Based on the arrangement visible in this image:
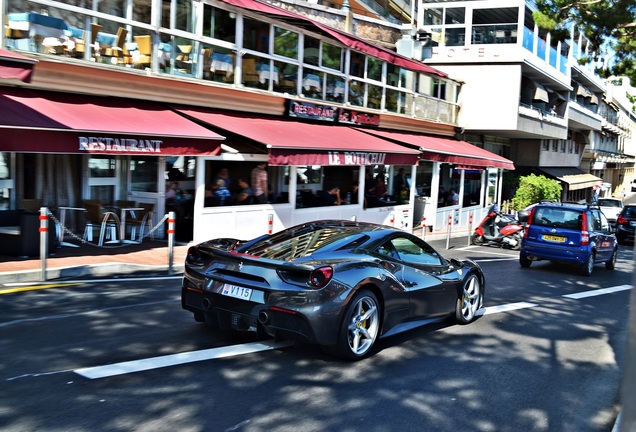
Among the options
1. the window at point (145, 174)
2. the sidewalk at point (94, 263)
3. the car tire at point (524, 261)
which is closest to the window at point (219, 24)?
the window at point (145, 174)

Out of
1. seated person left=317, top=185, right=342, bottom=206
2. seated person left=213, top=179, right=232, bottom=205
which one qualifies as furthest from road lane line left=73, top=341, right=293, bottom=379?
seated person left=317, top=185, right=342, bottom=206

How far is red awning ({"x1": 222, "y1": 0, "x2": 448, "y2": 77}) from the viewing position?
16.2 metres

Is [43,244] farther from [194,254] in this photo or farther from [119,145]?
[194,254]

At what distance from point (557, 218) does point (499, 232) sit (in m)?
5.26

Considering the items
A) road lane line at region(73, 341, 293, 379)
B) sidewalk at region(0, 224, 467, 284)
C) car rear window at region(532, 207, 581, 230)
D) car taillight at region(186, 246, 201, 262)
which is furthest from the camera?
car rear window at region(532, 207, 581, 230)

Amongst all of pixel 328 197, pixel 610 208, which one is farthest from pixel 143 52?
pixel 610 208

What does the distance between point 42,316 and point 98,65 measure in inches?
286

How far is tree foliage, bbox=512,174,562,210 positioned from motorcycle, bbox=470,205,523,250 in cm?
1459

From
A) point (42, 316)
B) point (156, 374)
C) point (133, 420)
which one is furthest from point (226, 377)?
point (42, 316)

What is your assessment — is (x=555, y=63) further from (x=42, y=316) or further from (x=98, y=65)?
(x=42, y=316)

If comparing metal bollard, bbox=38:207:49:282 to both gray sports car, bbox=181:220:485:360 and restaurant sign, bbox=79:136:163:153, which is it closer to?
restaurant sign, bbox=79:136:163:153

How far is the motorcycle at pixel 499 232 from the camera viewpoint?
20.1 meters

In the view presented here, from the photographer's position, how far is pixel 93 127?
1140cm

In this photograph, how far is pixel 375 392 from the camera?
5387 mm
